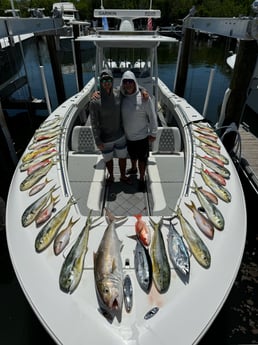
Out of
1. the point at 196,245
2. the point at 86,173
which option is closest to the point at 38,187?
the point at 86,173

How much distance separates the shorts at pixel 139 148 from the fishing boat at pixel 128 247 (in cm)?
43

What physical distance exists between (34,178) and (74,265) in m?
1.40

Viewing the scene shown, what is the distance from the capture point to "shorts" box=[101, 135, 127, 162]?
3.38m

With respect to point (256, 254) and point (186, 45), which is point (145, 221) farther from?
point (186, 45)

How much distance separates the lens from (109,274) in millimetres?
1896

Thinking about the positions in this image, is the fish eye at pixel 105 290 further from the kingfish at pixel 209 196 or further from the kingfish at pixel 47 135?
the kingfish at pixel 47 135

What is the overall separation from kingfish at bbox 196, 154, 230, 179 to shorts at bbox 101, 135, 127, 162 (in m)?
1.01

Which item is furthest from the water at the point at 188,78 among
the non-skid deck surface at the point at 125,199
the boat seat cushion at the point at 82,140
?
the non-skid deck surface at the point at 125,199

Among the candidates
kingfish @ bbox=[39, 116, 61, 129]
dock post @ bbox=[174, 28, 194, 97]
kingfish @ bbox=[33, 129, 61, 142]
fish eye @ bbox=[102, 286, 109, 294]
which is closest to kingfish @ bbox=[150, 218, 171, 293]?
Result: fish eye @ bbox=[102, 286, 109, 294]

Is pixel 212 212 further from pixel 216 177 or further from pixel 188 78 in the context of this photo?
pixel 188 78

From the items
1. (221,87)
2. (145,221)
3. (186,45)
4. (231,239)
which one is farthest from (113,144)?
(221,87)

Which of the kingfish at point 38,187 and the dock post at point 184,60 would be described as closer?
the kingfish at point 38,187

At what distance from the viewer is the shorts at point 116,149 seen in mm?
3385

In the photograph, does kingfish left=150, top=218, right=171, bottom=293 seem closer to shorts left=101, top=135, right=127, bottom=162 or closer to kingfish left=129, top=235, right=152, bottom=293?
kingfish left=129, top=235, right=152, bottom=293
